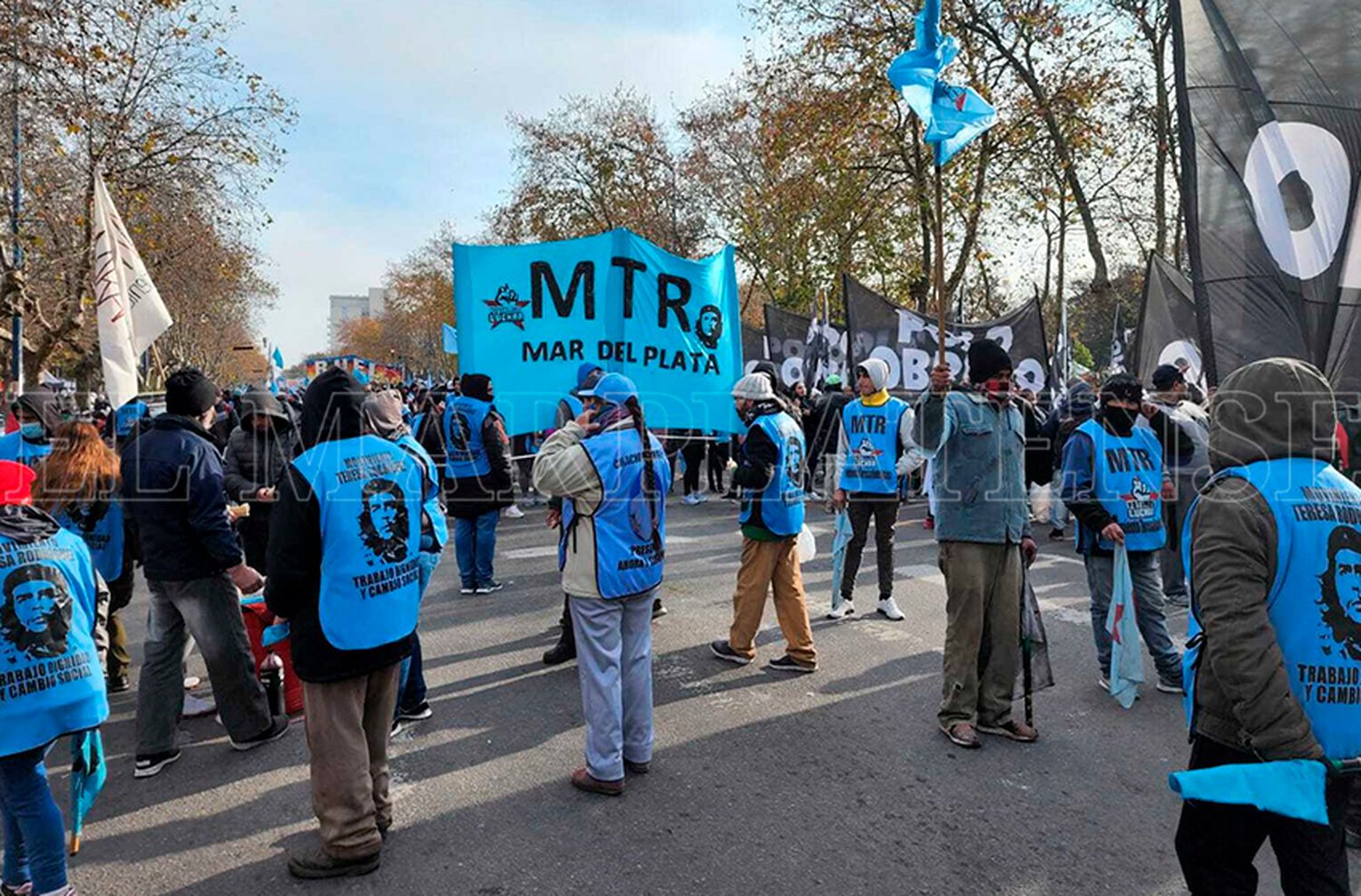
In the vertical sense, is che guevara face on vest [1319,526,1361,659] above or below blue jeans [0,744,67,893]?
above

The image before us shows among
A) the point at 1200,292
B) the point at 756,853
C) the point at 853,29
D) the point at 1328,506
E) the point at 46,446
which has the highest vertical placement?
the point at 853,29

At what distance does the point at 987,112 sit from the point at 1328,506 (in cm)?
395

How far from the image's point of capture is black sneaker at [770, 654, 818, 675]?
18.2 ft

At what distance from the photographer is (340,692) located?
3189 mm

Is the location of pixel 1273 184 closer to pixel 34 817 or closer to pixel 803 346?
pixel 34 817

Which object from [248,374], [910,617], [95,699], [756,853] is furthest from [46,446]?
[248,374]

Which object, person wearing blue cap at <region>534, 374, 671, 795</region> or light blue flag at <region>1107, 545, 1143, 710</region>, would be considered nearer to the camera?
person wearing blue cap at <region>534, 374, 671, 795</region>

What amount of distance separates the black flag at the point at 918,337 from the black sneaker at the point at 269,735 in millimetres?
8972

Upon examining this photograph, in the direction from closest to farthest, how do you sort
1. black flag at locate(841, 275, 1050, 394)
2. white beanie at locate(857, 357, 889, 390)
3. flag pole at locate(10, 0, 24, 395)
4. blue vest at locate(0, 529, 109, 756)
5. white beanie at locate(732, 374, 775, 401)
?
blue vest at locate(0, 529, 109, 756), white beanie at locate(732, 374, 775, 401), white beanie at locate(857, 357, 889, 390), black flag at locate(841, 275, 1050, 394), flag pole at locate(10, 0, 24, 395)

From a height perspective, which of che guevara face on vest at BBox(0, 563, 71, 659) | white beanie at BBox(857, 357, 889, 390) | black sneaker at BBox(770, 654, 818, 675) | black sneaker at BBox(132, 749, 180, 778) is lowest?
black sneaker at BBox(132, 749, 180, 778)

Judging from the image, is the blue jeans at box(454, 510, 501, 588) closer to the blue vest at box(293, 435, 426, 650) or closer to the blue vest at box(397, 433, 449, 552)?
the blue vest at box(397, 433, 449, 552)

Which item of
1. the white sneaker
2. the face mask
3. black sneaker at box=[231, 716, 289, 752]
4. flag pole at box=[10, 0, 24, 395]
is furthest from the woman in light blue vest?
flag pole at box=[10, 0, 24, 395]

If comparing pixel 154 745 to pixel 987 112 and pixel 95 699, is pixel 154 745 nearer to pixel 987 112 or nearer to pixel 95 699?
pixel 95 699

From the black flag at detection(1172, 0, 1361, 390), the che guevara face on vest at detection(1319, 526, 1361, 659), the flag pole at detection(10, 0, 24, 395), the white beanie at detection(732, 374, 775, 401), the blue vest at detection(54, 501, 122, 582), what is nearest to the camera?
the che guevara face on vest at detection(1319, 526, 1361, 659)
